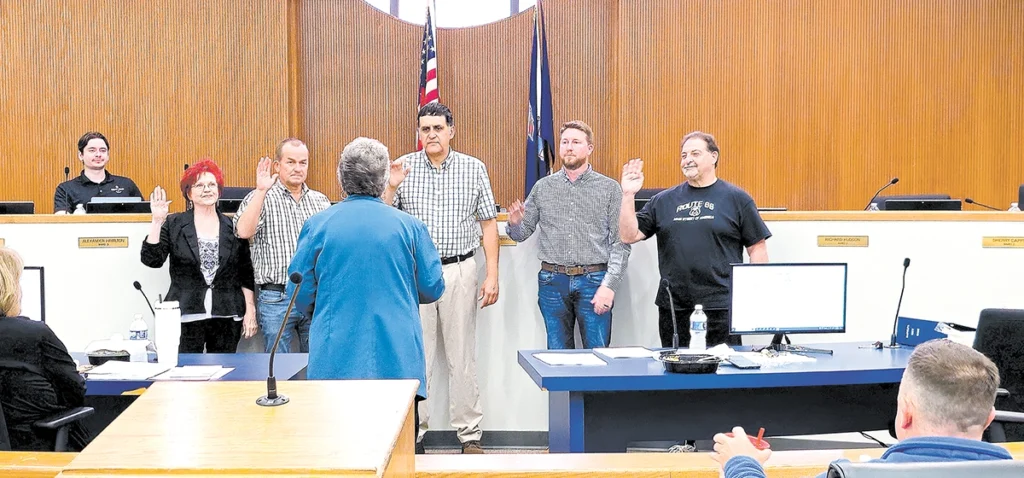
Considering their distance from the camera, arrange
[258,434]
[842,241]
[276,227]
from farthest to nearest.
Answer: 1. [842,241]
2. [276,227]
3. [258,434]

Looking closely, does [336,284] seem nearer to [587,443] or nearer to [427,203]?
[587,443]

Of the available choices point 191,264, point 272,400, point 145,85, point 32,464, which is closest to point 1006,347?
point 272,400

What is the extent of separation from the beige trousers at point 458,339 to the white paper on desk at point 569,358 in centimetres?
94

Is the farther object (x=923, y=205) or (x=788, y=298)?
(x=923, y=205)

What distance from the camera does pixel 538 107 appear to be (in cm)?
699

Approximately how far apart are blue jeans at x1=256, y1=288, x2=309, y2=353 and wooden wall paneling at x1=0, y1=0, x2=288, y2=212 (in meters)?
3.40

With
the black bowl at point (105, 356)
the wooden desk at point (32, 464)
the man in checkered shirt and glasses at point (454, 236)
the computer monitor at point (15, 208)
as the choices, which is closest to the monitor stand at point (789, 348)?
the man in checkered shirt and glasses at point (454, 236)

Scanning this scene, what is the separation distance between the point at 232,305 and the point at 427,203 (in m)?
0.99

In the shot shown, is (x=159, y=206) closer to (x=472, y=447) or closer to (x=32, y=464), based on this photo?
(x=472, y=447)

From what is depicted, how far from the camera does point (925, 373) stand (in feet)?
5.15

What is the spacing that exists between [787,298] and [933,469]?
90.3 inches

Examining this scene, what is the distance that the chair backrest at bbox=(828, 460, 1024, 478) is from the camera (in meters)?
1.20

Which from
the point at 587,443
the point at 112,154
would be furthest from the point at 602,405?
the point at 112,154

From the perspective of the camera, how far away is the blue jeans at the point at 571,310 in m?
4.15
